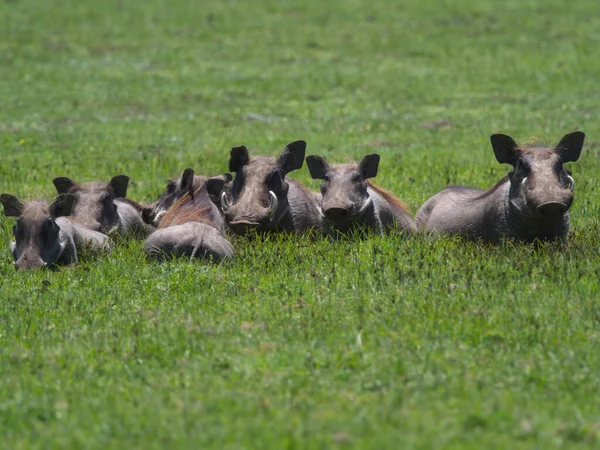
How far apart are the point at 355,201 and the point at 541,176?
7.23 ft

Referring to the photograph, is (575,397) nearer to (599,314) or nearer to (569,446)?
(569,446)

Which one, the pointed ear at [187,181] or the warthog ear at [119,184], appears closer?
the pointed ear at [187,181]

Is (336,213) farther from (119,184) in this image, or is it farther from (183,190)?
(119,184)

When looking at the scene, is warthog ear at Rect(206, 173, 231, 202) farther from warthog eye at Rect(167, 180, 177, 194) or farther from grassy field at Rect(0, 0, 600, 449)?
grassy field at Rect(0, 0, 600, 449)

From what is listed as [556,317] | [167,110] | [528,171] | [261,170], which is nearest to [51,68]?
[167,110]

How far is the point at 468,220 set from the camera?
12.0m

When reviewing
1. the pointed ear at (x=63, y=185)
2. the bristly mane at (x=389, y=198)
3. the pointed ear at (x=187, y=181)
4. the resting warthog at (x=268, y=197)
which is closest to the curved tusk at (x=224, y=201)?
the resting warthog at (x=268, y=197)

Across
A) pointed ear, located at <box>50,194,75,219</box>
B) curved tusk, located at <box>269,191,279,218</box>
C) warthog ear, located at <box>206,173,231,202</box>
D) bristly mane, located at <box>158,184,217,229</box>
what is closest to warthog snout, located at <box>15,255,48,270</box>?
pointed ear, located at <box>50,194,75,219</box>

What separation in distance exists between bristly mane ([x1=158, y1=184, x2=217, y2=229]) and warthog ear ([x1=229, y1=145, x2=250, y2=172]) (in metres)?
0.39

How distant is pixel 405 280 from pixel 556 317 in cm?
160

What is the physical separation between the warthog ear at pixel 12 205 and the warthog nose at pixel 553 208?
4975 millimetres

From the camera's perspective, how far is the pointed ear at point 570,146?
11227 millimetres

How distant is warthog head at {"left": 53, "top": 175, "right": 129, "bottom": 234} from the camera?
13.0 m

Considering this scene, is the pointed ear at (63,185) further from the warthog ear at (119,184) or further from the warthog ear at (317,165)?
the warthog ear at (317,165)
